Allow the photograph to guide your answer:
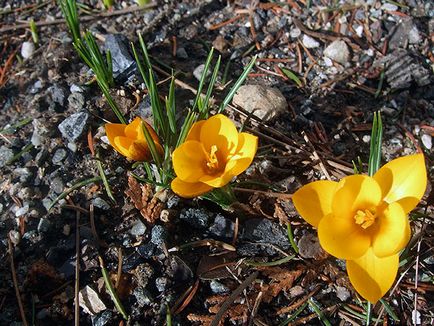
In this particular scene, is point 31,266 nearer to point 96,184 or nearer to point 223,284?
point 96,184

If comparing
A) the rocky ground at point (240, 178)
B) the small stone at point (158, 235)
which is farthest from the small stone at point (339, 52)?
the small stone at point (158, 235)

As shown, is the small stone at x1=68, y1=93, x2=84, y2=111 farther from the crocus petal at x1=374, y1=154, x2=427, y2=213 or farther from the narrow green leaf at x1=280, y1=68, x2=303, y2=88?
the crocus petal at x1=374, y1=154, x2=427, y2=213

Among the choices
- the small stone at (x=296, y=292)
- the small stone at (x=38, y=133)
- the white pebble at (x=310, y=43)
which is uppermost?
the white pebble at (x=310, y=43)

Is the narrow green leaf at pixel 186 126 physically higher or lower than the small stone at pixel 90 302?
higher

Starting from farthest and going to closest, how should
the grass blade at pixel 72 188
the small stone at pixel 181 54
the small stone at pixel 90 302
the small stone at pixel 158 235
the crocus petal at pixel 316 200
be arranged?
the small stone at pixel 181 54, the grass blade at pixel 72 188, the small stone at pixel 158 235, the small stone at pixel 90 302, the crocus petal at pixel 316 200

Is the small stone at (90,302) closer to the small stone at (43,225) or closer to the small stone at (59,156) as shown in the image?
the small stone at (43,225)

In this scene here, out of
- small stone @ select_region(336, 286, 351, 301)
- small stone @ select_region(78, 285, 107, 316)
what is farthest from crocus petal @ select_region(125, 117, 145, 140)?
small stone @ select_region(336, 286, 351, 301)

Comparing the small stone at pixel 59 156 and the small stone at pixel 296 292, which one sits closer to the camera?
the small stone at pixel 296 292
